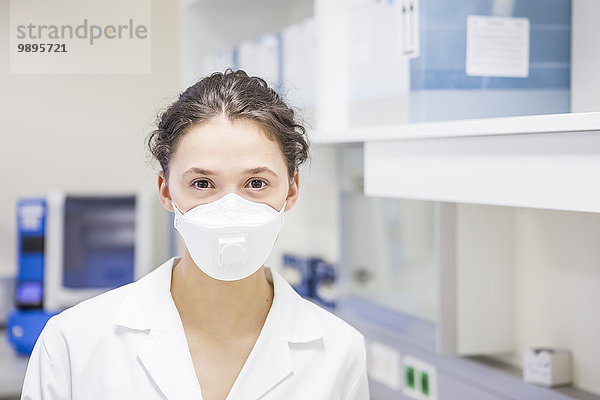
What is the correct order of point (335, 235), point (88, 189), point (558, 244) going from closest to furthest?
point (558, 244)
point (88, 189)
point (335, 235)

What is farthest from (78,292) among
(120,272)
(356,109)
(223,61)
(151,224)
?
(356,109)

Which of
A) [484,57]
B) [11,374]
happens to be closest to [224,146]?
[484,57]

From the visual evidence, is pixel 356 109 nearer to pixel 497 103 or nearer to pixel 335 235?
pixel 497 103

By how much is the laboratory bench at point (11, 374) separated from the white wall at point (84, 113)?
20.0 inches

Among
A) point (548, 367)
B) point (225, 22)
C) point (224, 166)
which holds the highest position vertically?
Result: point (225, 22)

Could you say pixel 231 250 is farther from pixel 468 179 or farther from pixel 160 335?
pixel 468 179

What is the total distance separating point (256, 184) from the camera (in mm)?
957

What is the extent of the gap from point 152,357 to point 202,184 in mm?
253

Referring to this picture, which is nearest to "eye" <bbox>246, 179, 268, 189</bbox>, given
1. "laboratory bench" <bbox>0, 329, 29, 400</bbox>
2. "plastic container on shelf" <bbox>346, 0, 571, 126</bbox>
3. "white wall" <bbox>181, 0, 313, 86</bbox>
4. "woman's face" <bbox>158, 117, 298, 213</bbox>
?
"woman's face" <bbox>158, 117, 298, 213</bbox>

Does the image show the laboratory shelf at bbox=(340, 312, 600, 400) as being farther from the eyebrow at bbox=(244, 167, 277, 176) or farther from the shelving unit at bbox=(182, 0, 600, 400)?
the eyebrow at bbox=(244, 167, 277, 176)

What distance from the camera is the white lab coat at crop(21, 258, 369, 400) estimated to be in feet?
3.19

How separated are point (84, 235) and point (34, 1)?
3.41ft

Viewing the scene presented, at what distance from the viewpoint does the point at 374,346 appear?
1.69 m

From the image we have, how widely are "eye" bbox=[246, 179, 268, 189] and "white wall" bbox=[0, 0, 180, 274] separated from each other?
0.26 meters
